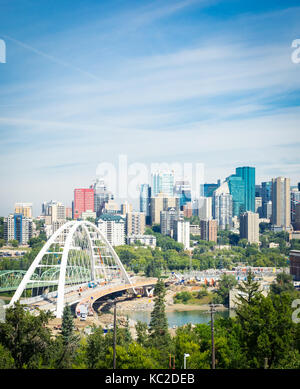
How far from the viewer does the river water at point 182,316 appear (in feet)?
30.6

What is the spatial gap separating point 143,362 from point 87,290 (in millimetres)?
7310

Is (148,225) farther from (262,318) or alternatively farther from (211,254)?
(262,318)

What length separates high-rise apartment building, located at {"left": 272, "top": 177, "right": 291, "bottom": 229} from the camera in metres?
11.8

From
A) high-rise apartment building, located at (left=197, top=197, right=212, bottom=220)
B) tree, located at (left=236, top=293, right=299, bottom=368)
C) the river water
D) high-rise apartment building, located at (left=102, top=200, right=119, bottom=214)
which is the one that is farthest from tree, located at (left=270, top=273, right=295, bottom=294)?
tree, located at (left=236, top=293, right=299, bottom=368)

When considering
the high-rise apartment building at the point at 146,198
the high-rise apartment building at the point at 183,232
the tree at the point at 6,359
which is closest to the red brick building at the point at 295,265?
the high-rise apartment building at the point at 146,198

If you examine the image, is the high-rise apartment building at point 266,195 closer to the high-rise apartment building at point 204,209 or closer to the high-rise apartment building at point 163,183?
the high-rise apartment building at point 204,209

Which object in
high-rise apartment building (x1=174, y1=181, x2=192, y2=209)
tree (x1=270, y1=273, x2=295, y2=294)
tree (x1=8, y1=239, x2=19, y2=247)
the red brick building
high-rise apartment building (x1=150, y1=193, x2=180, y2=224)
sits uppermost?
high-rise apartment building (x1=174, y1=181, x2=192, y2=209)

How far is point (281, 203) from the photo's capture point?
13383 mm

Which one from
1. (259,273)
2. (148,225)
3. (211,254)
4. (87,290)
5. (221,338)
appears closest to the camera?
(221,338)

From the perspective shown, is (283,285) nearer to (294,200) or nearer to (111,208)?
(294,200)

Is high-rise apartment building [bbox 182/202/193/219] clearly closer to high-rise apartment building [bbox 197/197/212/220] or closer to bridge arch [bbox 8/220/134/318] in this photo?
high-rise apartment building [bbox 197/197/212/220]

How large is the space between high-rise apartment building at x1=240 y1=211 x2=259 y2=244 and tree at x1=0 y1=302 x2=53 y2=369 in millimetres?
13234

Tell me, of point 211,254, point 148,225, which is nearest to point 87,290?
point 211,254
